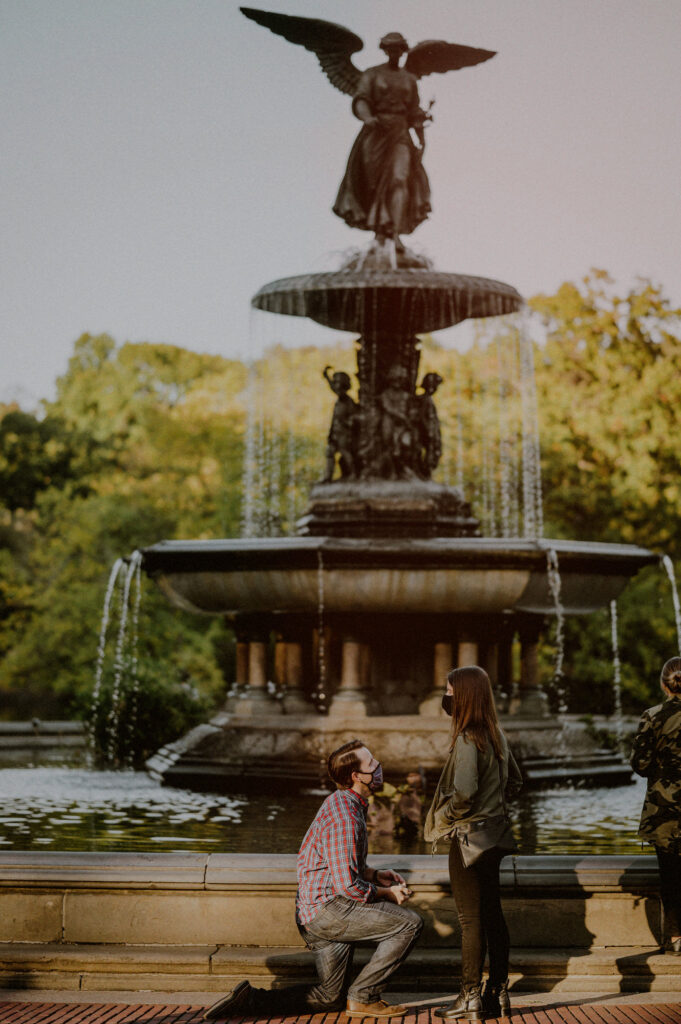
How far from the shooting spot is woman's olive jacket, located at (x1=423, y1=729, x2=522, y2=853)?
6.21 meters

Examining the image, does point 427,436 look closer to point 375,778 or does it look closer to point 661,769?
point 661,769

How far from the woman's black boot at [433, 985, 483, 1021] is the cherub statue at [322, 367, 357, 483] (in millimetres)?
9096

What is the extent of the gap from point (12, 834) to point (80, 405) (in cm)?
4746

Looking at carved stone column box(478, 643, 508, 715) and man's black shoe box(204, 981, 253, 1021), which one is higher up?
carved stone column box(478, 643, 508, 715)

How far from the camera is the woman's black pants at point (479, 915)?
6.27m

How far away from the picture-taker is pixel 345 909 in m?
6.29

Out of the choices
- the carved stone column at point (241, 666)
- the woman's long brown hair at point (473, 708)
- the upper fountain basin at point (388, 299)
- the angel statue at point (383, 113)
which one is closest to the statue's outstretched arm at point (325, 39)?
the angel statue at point (383, 113)

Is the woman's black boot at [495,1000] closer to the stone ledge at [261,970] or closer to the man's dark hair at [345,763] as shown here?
the stone ledge at [261,970]

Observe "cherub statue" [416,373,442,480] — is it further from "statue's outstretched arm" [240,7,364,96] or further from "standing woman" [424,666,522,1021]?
"standing woman" [424,666,522,1021]

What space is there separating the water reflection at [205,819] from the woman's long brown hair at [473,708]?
2.80m

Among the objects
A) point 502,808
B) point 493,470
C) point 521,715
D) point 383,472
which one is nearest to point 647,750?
point 502,808

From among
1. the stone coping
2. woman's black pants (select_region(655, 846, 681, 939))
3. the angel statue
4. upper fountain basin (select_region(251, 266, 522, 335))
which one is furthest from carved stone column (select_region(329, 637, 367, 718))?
woman's black pants (select_region(655, 846, 681, 939))

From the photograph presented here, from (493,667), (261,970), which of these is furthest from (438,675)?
(261,970)

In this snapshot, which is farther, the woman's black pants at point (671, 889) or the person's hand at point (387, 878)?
the woman's black pants at point (671, 889)
